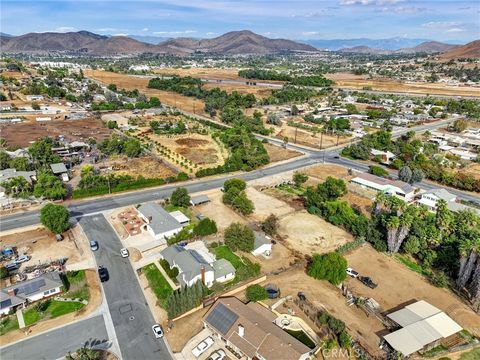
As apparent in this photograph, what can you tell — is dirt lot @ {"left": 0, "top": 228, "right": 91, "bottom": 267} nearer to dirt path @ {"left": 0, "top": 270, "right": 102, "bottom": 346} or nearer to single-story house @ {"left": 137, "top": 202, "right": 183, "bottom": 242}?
dirt path @ {"left": 0, "top": 270, "right": 102, "bottom": 346}

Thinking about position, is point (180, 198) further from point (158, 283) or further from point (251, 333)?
point (251, 333)

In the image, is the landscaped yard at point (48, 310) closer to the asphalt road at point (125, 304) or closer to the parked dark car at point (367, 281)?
the asphalt road at point (125, 304)

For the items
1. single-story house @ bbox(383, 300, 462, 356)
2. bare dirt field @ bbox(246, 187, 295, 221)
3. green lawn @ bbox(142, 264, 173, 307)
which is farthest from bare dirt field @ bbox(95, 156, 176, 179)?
single-story house @ bbox(383, 300, 462, 356)

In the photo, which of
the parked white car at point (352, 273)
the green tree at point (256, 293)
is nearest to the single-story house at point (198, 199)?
the green tree at point (256, 293)

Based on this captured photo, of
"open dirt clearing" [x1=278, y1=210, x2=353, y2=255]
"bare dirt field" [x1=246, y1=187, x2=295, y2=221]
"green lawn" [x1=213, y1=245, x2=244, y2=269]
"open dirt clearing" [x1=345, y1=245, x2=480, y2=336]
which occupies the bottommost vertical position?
"open dirt clearing" [x1=345, y1=245, x2=480, y2=336]

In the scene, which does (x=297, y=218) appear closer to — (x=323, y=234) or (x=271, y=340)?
(x=323, y=234)

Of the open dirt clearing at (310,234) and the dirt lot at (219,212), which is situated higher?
the dirt lot at (219,212)
